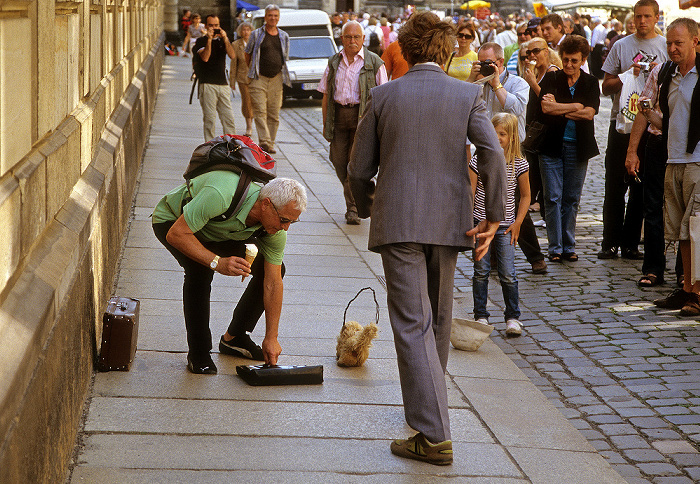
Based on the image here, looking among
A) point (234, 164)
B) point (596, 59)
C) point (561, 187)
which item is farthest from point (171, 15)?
point (234, 164)

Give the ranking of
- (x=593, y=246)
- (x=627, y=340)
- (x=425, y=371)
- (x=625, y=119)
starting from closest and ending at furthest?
1. (x=425, y=371)
2. (x=627, y=340)
3. (x=625, y=119)
4. (x=593, y=246)

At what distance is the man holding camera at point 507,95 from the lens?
304 inches

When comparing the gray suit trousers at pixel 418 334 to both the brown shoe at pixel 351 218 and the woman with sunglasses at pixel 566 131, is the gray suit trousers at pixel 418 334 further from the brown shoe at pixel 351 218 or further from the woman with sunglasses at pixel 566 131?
the brown shoe at pixel 351 218

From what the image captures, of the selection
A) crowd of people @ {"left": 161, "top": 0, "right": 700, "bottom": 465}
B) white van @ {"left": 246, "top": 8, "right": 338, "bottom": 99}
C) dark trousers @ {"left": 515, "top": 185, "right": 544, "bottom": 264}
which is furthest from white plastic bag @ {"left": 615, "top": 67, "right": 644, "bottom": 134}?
white van @ {"left": 246, "top": 8, "right": 338, "bottom": 99}

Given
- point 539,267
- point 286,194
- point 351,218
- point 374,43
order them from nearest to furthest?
point 286,194 < point 539,267 < point 351,218 < point 374,43

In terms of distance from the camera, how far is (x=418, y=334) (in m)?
4.10

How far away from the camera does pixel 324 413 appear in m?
4.66

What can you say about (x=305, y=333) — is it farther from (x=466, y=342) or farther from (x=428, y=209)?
(x=428, y=209)

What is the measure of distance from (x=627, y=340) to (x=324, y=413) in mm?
2535

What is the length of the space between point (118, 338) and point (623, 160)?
506 cm

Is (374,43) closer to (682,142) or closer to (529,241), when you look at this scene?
(529,241)

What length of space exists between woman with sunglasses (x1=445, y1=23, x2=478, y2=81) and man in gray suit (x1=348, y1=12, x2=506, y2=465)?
5036mm

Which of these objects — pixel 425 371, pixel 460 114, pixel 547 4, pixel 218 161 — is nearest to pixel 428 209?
pixel 460 114

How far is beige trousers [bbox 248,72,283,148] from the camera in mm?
12875
